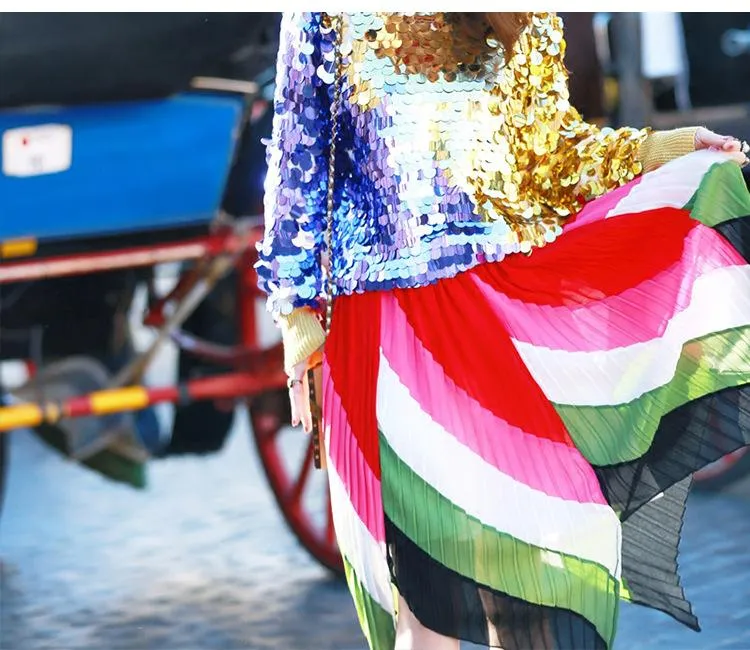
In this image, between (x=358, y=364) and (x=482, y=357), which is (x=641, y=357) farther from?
(x=358, y=364)

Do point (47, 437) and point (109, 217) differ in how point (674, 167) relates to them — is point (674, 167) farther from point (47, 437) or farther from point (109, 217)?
point (47, 437)

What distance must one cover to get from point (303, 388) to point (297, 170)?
34cm

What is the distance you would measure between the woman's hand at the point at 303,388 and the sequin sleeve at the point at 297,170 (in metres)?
0.09

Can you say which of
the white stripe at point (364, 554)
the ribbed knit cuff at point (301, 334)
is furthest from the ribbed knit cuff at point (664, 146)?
the white stripe at point (364, 554)

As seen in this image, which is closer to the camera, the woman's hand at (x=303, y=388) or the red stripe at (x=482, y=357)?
the red stripe at (x=482, y=357)

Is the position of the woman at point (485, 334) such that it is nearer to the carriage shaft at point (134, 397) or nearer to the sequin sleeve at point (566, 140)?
the sequin sleeve at point (566, 140)

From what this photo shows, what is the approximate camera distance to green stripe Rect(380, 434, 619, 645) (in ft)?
8.37

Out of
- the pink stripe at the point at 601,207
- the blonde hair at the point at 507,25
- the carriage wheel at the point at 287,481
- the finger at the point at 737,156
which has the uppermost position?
the blonde hair at the point at 507,25

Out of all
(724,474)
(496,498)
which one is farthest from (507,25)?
(724,474)

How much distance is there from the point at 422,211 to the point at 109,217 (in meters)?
1.86

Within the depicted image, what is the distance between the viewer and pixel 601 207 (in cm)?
275

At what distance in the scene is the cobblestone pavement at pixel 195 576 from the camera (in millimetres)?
4223

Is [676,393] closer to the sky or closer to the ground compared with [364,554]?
closer to the sky
